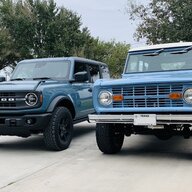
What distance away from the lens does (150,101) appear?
6.75 metres

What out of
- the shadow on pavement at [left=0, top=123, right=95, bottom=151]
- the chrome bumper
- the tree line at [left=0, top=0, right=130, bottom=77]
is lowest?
the shadow on pavement at [left=0, top=123, right=95, bottom=151]

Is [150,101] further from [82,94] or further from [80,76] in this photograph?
[82,94]

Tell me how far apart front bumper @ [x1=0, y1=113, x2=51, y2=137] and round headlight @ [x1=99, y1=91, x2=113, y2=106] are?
3.99 ft

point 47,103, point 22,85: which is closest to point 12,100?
point 22,85

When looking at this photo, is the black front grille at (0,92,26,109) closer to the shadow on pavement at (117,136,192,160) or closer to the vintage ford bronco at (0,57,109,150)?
the vintage ford bronco at (0,57,109,150)

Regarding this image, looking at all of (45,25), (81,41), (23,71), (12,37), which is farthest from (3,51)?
(23,71)

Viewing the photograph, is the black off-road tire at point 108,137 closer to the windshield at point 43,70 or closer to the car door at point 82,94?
the car door at point 82,94

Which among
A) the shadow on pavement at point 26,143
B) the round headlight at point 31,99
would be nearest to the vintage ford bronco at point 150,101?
the round headlight at point 31,99

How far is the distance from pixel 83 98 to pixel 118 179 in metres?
3.91

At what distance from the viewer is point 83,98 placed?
954cm

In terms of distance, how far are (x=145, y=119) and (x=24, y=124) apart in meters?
2.32

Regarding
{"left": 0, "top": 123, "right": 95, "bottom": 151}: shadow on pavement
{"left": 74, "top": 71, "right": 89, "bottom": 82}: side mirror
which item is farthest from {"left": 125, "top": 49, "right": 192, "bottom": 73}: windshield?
{"left": 0, "top": 123, "right": 95, "bottom": 151}: shadow on pavement

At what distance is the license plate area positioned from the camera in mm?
6564

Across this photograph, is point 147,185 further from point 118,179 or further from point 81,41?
point 81,41
